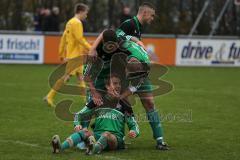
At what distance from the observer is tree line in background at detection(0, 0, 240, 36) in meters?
34.7

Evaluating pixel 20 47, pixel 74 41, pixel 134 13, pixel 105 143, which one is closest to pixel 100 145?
pixel 105 143

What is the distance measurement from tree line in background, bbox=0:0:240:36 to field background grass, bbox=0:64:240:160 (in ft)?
38.7

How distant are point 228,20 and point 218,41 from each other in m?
6.45

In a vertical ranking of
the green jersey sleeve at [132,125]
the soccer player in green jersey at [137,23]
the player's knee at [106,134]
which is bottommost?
the player's knee at [106,134]

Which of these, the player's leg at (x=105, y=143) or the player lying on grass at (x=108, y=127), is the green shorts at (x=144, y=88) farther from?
→ the player's leg at (x=105, y=143)

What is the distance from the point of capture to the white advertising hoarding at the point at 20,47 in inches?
1105

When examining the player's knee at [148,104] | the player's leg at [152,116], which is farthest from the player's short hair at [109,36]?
the player's knee at [148,104]

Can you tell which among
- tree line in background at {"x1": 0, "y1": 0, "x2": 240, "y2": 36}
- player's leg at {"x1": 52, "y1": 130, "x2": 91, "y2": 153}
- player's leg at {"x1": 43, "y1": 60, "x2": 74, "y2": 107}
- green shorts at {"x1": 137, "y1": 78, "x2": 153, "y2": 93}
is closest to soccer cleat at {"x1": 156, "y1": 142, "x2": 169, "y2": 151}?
green shorts at {"x1": 137, "y1": 78, "x2": 153, "y2": 93}

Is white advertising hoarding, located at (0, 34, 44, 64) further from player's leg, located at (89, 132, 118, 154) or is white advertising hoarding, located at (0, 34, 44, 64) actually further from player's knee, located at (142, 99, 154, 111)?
player's leg, located at (89, 132, 118, 154)

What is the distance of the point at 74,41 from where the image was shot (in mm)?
16594

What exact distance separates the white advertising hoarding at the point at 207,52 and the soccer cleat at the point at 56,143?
20.9 metres

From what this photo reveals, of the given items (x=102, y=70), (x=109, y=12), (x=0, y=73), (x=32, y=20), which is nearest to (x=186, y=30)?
(x=109, y=12)

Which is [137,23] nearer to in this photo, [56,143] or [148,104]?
[148,104]

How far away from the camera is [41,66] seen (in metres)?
28.1
